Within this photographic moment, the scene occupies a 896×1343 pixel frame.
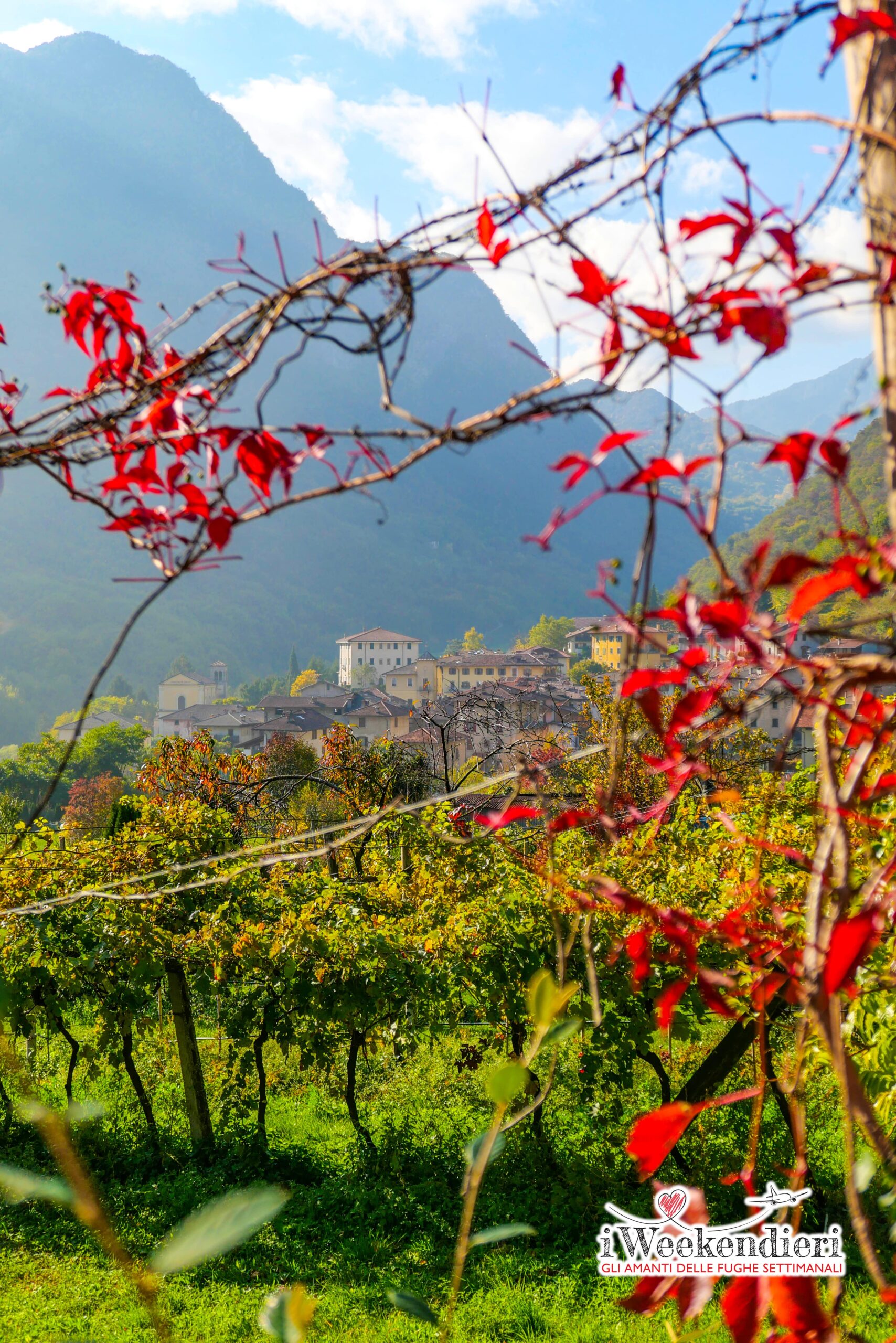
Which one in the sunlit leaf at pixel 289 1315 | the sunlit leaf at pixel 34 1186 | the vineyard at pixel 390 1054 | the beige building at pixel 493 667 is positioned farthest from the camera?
the beige building at pixel 493 667

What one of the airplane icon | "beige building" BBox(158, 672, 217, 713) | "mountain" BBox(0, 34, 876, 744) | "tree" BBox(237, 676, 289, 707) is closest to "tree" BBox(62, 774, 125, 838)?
the airplane icon

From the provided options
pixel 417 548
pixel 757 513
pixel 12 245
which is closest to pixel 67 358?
pixel 12 245

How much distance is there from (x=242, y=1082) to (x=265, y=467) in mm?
4524

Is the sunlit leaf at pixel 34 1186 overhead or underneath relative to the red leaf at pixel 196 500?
underneath

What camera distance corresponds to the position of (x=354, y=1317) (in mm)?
3312

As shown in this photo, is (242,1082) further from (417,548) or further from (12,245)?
(12,245)

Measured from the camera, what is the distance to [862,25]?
0.79 metres

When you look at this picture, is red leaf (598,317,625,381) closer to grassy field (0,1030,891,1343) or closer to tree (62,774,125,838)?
grassy field (0,1030,891,1343)

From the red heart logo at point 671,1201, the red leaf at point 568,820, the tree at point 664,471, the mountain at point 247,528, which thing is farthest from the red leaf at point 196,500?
the mountain at point 247,528

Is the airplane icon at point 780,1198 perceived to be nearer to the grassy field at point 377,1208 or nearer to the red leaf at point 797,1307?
the red leaf at point 797,1307

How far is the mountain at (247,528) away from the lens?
88.1m

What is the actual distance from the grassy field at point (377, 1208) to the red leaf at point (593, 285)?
3219 mm

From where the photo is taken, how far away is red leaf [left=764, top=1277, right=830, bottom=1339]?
28.9 inches

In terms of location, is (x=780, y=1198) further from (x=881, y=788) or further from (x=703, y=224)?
(x=703, y=224)
